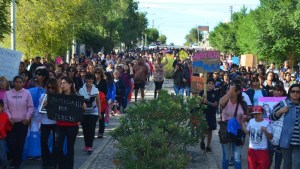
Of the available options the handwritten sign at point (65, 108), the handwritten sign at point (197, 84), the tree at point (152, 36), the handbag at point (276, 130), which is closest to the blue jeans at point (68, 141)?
the handwritten sign at point (65, 108)

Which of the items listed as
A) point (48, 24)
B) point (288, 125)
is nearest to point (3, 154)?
point (288, 125)

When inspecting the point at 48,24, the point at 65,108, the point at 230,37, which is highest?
the point at 230,37

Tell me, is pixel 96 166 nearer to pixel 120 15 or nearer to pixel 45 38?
pixel 45 38

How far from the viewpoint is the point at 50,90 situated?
11938 millimetres

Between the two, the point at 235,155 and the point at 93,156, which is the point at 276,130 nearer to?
the point at 235,155

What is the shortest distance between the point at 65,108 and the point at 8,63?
527 cm

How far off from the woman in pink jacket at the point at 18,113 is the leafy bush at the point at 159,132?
1.74 m

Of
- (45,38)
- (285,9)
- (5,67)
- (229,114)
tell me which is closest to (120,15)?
(285,9)

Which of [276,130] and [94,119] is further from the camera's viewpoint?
[94,119]

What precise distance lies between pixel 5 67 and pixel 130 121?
5489 millimetres

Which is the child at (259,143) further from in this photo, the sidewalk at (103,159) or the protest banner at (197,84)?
the protest banner at (197,84)

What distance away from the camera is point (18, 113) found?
12.1 metres

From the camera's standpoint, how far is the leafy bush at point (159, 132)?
9664 millimetres

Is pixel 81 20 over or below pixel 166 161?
over
